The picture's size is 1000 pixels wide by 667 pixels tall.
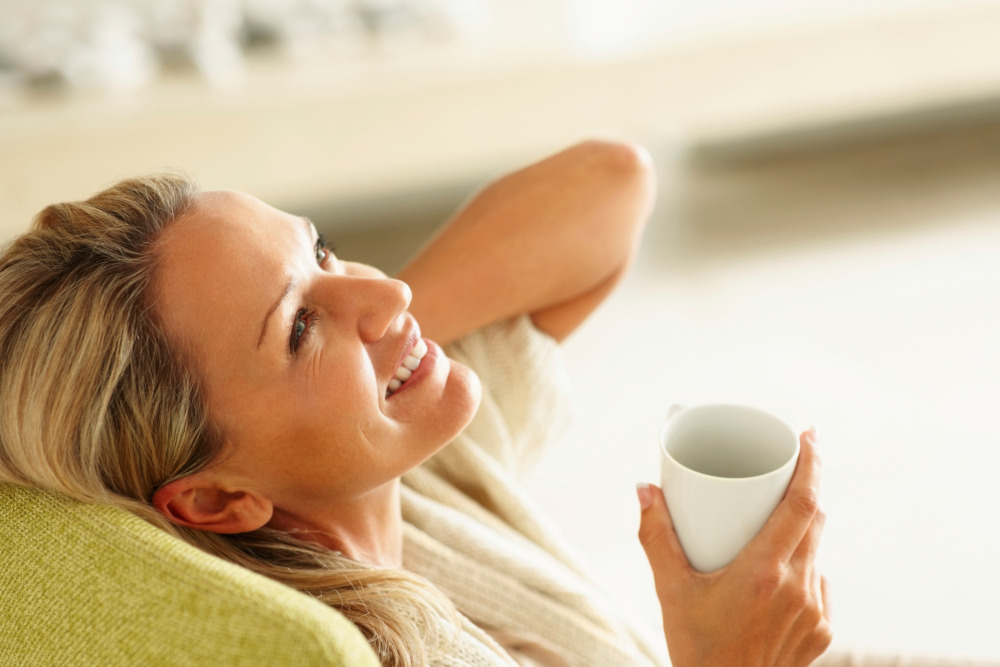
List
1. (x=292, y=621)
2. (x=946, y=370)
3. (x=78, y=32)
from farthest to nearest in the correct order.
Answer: (x=78, y=32), (x=946, y=370), (x=292, y=621)

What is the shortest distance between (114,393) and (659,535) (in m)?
0.51

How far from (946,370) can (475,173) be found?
1176 millimetres

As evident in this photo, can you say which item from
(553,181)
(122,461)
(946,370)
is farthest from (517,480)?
(946,370)

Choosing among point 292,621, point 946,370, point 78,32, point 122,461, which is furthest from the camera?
point 78,32

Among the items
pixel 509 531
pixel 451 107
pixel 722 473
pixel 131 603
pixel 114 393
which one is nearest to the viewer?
pixel 131 603

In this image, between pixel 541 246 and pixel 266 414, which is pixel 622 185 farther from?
pixel 266 414

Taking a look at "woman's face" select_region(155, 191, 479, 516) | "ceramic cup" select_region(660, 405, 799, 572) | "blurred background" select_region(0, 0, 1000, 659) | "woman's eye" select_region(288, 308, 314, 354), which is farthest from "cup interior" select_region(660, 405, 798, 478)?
"blurred background" select_region(0, 0, 1000, 659)

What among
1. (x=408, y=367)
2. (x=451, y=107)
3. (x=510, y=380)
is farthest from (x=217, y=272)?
(x=451, y=107)

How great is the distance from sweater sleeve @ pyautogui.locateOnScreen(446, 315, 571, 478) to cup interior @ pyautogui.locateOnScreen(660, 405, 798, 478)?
0.31m

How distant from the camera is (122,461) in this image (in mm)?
876

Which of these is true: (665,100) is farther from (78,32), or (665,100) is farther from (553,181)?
(78,32)

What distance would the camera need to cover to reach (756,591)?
90cm

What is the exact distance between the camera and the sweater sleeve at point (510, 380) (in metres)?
1.22

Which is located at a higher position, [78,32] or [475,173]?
[78,32]
